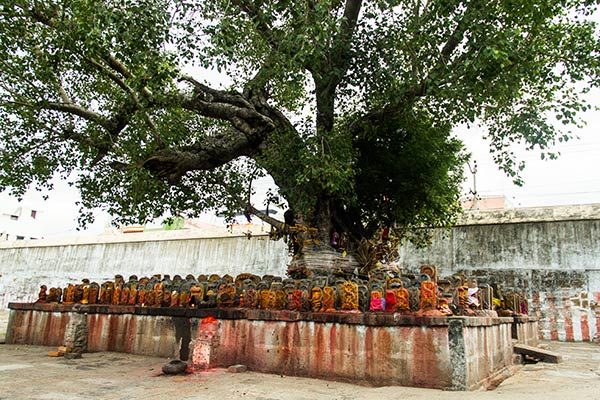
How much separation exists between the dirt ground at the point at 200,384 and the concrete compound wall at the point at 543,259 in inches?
222

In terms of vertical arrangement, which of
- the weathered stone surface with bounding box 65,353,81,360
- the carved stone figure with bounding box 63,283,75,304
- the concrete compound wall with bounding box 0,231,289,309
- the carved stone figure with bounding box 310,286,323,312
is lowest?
the weathered stone surface with bounding box 65,353,81,360

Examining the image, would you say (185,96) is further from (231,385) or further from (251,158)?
(231,385)

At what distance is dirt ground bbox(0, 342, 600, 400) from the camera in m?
5.46

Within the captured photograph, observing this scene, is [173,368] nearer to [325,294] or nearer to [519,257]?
[325,294]

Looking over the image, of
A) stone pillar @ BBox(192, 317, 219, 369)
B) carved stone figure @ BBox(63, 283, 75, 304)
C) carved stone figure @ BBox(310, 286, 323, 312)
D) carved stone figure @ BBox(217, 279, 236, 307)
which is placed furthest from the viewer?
carved stone figure @ BBox(63, 283, 75, 304)

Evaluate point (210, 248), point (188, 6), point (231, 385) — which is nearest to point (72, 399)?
point (231, 385)

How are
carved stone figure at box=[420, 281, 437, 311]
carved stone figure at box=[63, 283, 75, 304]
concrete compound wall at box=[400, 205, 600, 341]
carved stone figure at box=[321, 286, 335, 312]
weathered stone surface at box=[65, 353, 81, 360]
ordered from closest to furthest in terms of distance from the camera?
carved stone figure at box=[420, 281, 437, 311], carved stone figure at box=[321, 286, 335, 312], weathered stone surface at box=[65, 353, 81, 360], carved stone figure at box=[63, 283, 75, 304], concrete compound wall at box=[400, 205, 600, 341]

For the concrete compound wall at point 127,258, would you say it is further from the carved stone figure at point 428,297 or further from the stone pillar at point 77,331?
the carved stone figure at point 428,297

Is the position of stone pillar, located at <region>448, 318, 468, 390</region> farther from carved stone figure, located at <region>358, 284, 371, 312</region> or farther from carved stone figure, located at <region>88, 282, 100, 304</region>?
carved stone figure, located at <region>88, 282, 100, 304</region>

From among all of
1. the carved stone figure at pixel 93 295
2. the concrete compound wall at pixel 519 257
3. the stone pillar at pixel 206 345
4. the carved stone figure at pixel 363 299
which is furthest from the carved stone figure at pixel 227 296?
the concrete compound wall at pixel 519 257

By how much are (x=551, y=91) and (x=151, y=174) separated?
7740 millimetres

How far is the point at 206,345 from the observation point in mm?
7145

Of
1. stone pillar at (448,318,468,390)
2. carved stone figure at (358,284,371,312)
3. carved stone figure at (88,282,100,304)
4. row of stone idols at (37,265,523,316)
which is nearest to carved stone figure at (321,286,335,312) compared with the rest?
row of stone idols at (37,265,523,316)

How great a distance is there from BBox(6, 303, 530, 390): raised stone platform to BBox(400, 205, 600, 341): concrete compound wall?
5.74 meters
